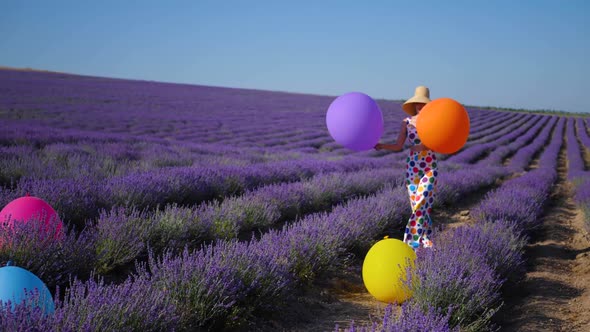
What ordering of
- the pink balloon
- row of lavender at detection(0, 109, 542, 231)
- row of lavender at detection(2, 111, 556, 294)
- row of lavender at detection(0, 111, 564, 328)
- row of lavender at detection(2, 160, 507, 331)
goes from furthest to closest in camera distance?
row of lavender at detection(0, 109, 542, 231)
the pink balloon
row of lavender at detection(2, 111, 556, 294)
row of lavender at detection(0, 111, 564, 328)
row of lavender at detection(2, 160, 507, 331)

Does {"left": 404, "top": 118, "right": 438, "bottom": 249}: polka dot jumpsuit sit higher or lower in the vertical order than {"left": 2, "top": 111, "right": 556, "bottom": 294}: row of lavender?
higher

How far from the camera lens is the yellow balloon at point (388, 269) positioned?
10.4 feet

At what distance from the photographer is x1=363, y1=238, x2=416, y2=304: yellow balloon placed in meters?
3.16

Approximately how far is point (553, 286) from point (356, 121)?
211cm

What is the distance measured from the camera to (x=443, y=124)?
3.66 m

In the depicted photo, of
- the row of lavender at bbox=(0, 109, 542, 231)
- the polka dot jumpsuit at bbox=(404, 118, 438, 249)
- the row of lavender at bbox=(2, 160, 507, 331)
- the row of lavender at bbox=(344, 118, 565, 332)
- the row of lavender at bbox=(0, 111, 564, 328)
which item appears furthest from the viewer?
the polka dot jumpsuit at bbox=(404, 118, 438, 249)

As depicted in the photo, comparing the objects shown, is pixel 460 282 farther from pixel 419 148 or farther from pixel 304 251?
pixel 419 148

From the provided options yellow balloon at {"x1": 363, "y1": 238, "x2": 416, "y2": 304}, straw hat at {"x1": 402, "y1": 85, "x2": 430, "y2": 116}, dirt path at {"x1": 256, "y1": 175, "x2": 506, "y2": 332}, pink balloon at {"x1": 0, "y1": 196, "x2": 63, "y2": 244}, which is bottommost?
dirt path at {"x1": 256, "y1": 175, "x2": 506, "y2": 332}

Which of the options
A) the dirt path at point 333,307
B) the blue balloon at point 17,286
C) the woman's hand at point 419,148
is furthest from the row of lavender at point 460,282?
the blue balloon at point 17,286

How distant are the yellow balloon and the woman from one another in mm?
Result: 867

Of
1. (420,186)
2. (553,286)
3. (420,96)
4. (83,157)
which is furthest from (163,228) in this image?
(83,157)

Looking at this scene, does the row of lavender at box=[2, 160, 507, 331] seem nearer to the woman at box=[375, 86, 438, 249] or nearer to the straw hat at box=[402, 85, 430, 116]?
the woman at box=[375, 86, 438, 249]

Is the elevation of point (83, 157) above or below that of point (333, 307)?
above

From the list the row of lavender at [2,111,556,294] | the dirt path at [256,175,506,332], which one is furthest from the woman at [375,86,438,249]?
the row of lavender at [2,111,556,294]
